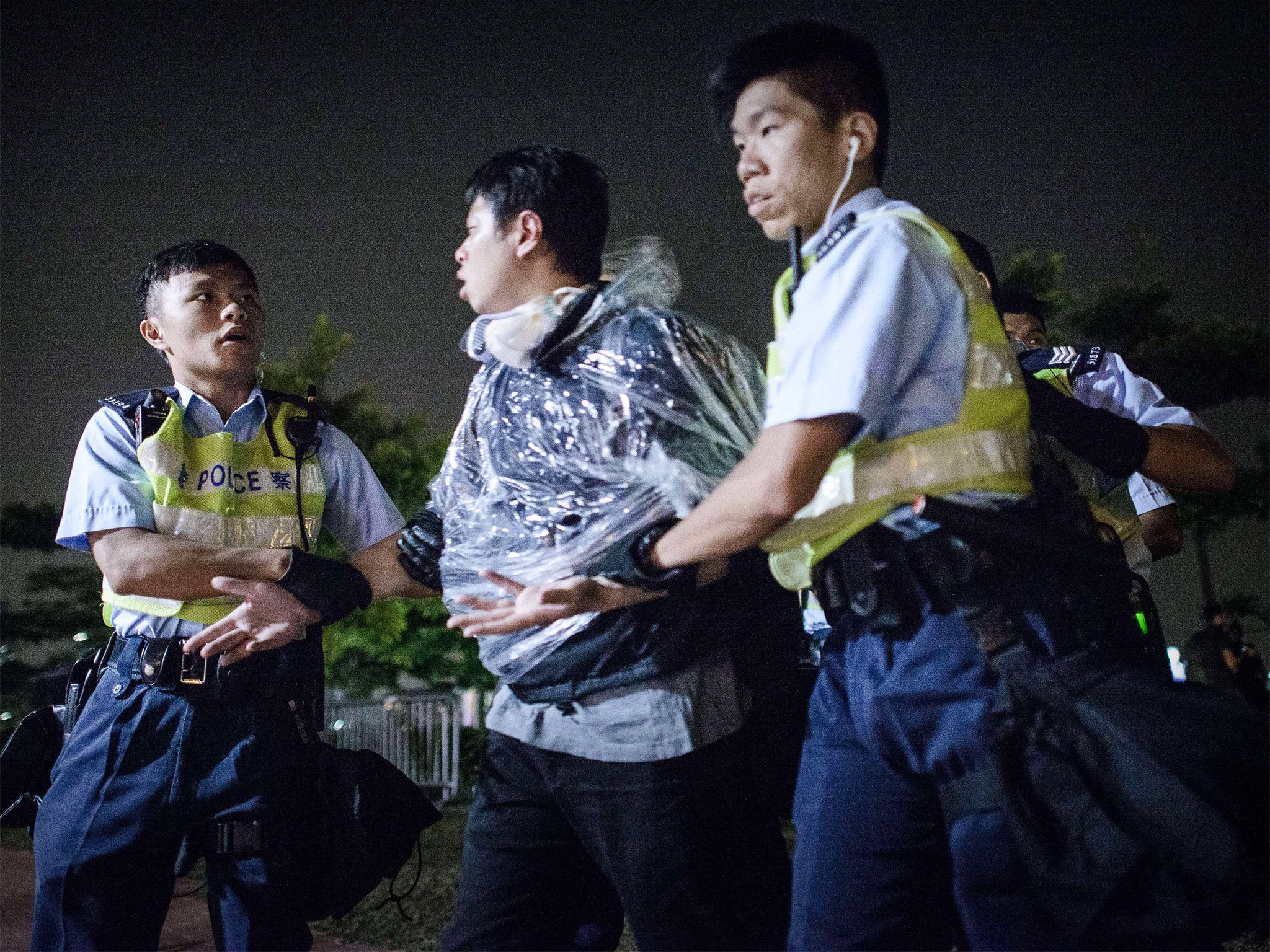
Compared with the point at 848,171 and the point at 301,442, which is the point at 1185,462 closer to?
the point at 848,171

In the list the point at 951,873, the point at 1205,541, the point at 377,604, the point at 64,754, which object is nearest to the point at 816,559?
the point at 951,873

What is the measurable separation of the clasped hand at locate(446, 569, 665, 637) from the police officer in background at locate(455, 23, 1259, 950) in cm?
10

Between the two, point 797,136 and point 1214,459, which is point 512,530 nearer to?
point 797,136

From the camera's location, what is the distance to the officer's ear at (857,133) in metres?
1.82

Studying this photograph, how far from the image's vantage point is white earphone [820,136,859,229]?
1792 mm

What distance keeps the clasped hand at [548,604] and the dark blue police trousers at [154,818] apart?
0.77 metres

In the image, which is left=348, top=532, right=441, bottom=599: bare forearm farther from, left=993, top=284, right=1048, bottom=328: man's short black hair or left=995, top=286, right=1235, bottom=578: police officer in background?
left=993, top=284, right=1048, bottom=328: man's short black hair

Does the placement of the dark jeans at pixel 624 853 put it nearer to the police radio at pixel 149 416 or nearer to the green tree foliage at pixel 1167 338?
the police radio at pixel 149 416

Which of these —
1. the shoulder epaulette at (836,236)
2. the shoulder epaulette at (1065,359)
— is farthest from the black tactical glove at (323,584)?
the shoulder epaulette at (1065,359)

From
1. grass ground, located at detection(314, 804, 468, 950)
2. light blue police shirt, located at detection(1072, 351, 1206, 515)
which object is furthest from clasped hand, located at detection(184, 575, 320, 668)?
light blue police shirt, located at detection(1072, 351, 1206, 515)

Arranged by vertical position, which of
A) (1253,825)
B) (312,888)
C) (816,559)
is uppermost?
(816,559)

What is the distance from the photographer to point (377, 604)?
1227 centimetres

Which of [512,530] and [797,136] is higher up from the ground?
[797,136]

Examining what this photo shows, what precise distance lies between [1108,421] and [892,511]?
0.66 metres
